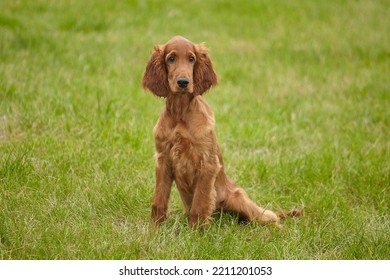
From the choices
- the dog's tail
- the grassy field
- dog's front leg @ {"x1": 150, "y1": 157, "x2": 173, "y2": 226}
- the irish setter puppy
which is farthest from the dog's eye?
the dog's tail

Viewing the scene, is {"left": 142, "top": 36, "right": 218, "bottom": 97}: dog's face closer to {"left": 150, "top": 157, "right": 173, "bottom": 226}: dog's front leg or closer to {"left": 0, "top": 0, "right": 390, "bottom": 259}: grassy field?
{"left": 150, "top": 157, "right": 173, "bottom": 226}: dog's front leg

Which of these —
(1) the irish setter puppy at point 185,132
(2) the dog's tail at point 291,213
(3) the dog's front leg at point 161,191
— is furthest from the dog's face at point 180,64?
(2) the dog's tail at point 291,213

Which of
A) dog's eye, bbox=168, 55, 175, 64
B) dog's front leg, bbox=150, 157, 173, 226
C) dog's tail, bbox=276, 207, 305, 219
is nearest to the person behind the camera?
dog's eye, bbox=168, 55, 175, 64

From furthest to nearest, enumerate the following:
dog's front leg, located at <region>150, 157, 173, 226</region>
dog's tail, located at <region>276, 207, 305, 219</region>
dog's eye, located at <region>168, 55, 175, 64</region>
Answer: dog's tail, located at <region>276, 207, 305, 219</region> < dog's front leg, located at <region>150, 157, 173, 226</region> < dog's eye, located at <region>168, 55, 175, 64</region>

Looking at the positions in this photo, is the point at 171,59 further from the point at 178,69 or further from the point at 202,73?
the point at 202,73

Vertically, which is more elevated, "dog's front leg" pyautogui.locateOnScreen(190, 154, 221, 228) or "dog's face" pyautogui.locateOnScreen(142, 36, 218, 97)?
"dog's face" pyautogui.locateOnScreen(142, 36, 218, 97)

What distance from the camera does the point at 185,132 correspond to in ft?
12.8

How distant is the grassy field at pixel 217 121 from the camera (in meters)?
3.97

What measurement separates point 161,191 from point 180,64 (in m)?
0.86

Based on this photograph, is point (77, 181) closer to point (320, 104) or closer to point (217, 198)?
point (217, 198)

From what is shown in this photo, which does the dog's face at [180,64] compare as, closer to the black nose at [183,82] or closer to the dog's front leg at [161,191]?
the black nose at [183,82]

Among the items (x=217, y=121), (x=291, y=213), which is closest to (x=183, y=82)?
(x=291, y=213)

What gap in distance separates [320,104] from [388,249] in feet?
11.5

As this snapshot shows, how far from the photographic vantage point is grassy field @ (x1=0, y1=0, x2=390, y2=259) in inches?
156
